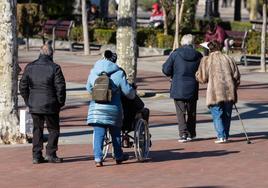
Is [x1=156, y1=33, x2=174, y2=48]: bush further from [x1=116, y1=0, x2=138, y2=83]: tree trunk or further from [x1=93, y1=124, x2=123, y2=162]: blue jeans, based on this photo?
[x1=93, y1=124, x2=123, y2=162]: blue jeans

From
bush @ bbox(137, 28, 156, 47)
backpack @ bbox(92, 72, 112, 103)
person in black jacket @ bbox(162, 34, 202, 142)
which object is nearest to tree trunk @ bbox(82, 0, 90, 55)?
bush @ bbox(137, 28, 156, 47)

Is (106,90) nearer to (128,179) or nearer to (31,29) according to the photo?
(128,179)

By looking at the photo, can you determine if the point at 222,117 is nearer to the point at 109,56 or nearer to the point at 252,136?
the point at 252,136

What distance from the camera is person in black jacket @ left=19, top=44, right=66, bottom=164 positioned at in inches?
476

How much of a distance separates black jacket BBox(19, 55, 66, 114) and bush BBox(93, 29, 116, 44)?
2128 centimetres

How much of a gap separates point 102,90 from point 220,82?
10.4 ft

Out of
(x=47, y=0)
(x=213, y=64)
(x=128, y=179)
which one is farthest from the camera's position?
(x=47, y=0)

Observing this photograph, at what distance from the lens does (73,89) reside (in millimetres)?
21953

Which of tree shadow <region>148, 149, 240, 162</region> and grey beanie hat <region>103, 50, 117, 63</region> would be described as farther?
tree shadow <region>148, 149, 240, 162</region>

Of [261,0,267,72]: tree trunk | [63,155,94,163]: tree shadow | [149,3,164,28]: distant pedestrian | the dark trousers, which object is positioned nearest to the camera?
[63,155,94,163]: tree shadow

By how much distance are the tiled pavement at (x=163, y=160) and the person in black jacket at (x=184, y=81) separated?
384 millimetres

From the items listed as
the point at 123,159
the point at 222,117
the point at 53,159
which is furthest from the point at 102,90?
the point at 222,117

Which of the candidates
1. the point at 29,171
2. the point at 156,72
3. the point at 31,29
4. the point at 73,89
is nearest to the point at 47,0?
the point at 31,29

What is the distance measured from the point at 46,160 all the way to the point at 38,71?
1232 mm
